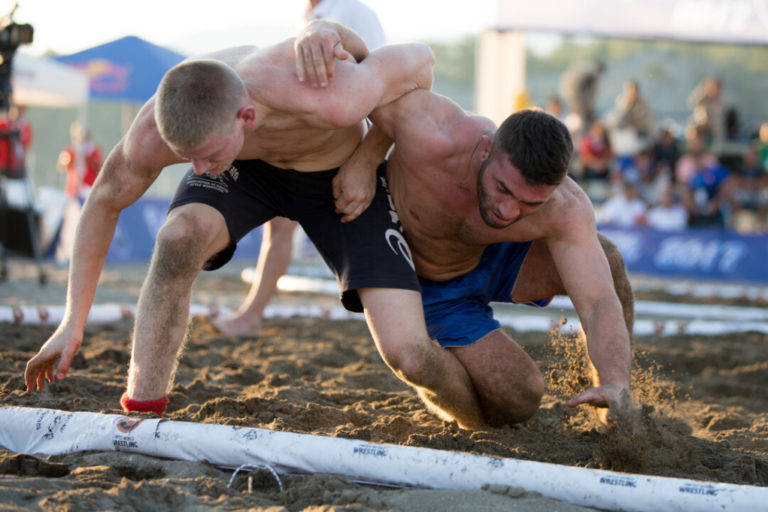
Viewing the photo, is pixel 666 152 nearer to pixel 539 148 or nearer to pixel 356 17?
pixel 356 17

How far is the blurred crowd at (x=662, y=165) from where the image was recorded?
12414 mm

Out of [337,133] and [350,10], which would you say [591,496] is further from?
[350,10]

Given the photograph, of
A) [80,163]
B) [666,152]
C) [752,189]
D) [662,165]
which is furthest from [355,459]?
[752,189]

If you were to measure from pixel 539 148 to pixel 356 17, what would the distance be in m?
2.19

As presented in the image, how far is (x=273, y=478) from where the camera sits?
2461mm

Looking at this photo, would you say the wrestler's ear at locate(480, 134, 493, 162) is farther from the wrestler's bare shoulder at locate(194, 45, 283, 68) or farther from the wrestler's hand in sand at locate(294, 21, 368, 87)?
the wrestler's bare shoulder at locate(194, 45, 283, 68)

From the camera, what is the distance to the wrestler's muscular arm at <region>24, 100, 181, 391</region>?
2986 mm

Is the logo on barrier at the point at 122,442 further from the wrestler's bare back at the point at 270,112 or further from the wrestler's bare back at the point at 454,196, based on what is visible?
the wrestler's bare back at the point at 454,196

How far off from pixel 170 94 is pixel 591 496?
171cm

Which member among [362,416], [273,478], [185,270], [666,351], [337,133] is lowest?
[666,351]

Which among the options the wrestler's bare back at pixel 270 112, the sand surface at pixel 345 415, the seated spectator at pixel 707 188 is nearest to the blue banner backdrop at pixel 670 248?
the seated spectator at pixel 707 188

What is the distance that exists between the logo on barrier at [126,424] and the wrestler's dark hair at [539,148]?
147 centimetres

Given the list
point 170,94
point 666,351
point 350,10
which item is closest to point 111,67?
point 350,10

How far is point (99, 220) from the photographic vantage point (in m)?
3.12
